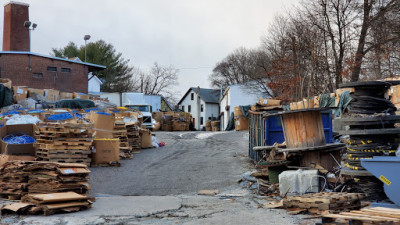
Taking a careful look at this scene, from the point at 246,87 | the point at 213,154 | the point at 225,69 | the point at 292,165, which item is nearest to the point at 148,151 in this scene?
the point at 213,154

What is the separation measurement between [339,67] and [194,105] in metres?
53.4

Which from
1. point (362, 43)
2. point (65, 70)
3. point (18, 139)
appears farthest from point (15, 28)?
point (362, 43)

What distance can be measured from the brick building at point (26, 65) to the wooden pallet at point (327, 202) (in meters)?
31.8

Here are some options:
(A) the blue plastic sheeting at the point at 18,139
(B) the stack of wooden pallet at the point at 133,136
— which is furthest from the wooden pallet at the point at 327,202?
(B) the stack of wooden pallet at the point at 133,136

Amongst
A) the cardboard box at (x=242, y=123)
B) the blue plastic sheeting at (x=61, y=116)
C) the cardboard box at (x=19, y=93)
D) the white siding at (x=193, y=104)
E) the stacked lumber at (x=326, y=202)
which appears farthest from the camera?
the white siding at (x=193, y=104)

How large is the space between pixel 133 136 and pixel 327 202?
14026 millimetres

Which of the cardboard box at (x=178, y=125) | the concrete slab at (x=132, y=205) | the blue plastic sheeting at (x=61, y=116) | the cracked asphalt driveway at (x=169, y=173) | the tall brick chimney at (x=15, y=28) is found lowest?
the concrete slab at (x=132, y=205)

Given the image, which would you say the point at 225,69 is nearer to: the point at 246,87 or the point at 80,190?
the point at 246,87

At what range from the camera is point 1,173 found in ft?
32.7

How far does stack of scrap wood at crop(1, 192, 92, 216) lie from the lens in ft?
26.2

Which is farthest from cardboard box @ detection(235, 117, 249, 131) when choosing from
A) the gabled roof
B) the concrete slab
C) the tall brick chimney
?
the gabled roof

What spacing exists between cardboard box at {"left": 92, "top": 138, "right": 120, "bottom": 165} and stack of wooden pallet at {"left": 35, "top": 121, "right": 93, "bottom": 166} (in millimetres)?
517

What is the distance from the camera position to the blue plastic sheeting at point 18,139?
14.7 metres

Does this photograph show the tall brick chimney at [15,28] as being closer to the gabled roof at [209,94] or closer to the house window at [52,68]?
the house window at [52,68]
